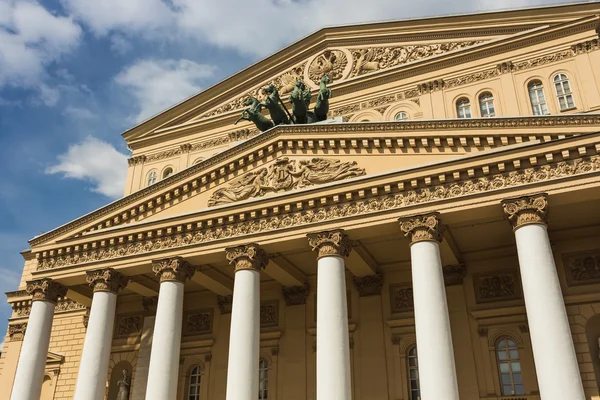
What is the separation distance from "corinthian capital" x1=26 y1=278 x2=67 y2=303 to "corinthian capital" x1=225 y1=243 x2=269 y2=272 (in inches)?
285

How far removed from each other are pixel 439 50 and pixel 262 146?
13527 mm

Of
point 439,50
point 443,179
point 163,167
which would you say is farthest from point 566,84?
point 163,167

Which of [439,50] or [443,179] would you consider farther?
[439,50]

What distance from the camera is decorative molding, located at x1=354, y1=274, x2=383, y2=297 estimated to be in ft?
70.6

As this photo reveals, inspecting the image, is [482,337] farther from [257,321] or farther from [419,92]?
[419,92]

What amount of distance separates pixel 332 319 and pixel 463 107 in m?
15.5

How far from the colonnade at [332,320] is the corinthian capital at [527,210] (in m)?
0.02

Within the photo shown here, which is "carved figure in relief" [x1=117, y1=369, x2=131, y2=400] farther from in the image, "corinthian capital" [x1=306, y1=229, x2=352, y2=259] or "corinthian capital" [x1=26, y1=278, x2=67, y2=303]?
"corinthian capital" [x1=306, y1=229, x2=352, y2=259]

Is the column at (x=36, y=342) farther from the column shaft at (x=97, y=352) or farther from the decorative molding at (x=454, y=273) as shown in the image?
the decorative molding at (x=454, y=273)

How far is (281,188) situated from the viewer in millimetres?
18938

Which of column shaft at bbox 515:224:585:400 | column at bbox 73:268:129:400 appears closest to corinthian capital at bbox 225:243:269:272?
column at bbox 73:268:129:400

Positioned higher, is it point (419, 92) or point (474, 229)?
point (419, 92)

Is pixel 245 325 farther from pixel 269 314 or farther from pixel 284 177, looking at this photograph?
pixel 269 314

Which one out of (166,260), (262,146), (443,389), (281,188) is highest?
(262,146)
